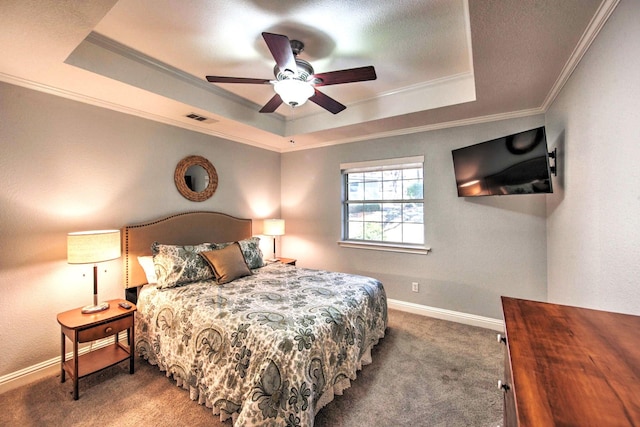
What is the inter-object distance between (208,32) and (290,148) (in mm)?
2602

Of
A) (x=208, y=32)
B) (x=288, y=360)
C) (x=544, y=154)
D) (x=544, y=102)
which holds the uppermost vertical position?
(x=208, y=32)

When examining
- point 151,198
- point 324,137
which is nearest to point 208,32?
point 151,198

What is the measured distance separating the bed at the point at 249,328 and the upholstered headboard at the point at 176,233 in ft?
0.04

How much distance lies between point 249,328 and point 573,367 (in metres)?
1.61

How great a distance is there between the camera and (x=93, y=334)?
6.88 ft

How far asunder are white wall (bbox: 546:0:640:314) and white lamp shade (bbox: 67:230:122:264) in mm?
3392

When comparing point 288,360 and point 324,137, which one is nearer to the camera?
point 288,360

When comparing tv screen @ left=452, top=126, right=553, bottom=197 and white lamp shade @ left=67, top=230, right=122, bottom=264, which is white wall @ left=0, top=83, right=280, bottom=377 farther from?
tv screen @ left=452, top=126, right=553, bottom=197

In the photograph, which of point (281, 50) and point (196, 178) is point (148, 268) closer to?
point (196, 178)

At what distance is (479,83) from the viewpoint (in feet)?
7.59

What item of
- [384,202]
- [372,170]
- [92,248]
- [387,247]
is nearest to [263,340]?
[92,248]

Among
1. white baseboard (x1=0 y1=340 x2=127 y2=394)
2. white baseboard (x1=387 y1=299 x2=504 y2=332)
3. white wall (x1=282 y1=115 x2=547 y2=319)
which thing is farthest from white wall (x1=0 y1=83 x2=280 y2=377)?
white baseboard (x1=387 y1=299 x2=504 y2=332)

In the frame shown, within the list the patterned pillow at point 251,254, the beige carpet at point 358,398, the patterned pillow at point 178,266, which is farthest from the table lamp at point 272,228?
the beige carpet at point 358,398

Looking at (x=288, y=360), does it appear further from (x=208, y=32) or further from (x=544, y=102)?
(x=544, y=102)
